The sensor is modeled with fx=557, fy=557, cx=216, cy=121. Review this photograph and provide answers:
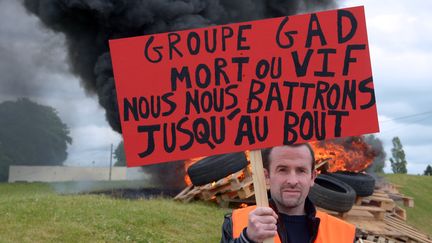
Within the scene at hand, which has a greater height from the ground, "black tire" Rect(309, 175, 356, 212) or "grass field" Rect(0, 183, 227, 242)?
"black tire" Rect(309, 175, 356, 212)

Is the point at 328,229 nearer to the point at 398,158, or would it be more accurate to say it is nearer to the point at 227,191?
the point at 227,191

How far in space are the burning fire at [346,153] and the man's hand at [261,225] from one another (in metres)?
12.3

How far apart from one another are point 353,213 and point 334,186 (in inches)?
28.2

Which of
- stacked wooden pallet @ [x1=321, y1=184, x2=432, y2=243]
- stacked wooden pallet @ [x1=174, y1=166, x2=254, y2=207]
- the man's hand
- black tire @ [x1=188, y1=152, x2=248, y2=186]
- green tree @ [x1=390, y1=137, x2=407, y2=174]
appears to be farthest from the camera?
green tree @ [x1=390, y1=137, x2=407, y2=174]

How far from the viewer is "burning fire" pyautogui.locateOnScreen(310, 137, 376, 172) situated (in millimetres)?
15547

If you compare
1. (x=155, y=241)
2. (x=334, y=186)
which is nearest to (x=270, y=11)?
(x=334, y=186)

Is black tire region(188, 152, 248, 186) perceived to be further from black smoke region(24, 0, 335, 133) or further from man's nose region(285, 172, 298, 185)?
man's nose region(285, 172, 298, 185)

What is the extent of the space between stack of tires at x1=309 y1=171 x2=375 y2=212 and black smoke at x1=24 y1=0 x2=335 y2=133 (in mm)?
9569

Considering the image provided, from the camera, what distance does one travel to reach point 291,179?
2.53 m

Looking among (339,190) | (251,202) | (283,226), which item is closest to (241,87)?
(283,226)

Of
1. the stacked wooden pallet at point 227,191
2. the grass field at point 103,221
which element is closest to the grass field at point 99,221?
the grass field at point 103,221

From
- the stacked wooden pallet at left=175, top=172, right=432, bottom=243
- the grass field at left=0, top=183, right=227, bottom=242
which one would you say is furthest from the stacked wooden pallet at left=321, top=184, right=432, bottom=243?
the grass field at left=0, top=183, right=227, bottom=242

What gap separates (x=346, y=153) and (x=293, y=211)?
1422cm

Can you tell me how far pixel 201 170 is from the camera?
470 inches
